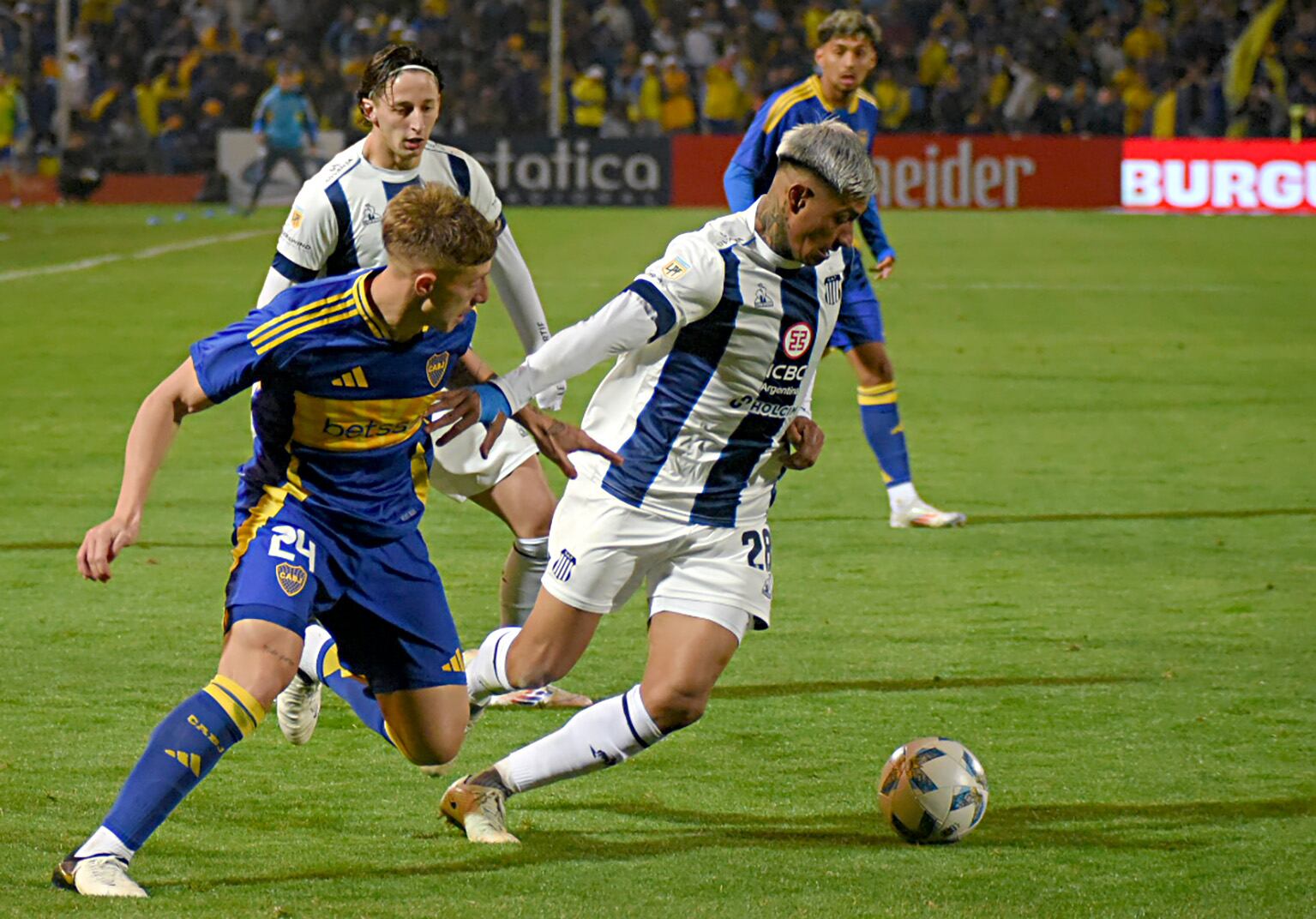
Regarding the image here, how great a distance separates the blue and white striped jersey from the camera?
4629 mm

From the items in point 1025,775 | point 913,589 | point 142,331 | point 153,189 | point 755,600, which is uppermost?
point 755,600

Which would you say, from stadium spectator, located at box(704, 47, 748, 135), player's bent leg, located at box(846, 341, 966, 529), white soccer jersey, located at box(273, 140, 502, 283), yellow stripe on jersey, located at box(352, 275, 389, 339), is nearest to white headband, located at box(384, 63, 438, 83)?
white soccer jersey, located at box(273, 140, 502, 283)

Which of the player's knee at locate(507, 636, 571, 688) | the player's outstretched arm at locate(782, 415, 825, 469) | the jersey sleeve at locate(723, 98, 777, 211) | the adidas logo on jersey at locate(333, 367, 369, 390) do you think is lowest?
the player's knee at locate(507, 636, 571, 688)

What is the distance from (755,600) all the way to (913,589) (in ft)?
10.0

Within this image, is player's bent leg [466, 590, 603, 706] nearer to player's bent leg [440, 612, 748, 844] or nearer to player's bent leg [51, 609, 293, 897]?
player's bent leg [440, 612, 748, 844]

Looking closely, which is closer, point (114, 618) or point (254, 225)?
point (114, 618)

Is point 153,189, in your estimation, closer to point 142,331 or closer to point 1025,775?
point 142,331

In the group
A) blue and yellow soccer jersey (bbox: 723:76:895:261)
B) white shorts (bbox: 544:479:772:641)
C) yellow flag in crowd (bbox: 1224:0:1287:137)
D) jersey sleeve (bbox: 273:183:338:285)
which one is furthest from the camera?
yellow flag in crowd (bbox: 1224:0:1287:137)

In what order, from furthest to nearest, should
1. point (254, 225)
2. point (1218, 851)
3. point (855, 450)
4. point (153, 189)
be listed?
point (153, 189), point (254, 225), point (855, 450), point (1218, 851)

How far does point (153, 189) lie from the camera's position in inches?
1220

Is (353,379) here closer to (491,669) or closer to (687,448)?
(687,448)

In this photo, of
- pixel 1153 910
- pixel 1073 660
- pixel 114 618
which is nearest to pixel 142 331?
pixel 114 618

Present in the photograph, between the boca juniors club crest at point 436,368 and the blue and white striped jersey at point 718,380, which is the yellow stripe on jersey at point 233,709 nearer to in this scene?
the boca juniors club crest at point 436,368

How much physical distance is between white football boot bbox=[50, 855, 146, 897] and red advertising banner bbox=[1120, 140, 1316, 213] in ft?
89.6
